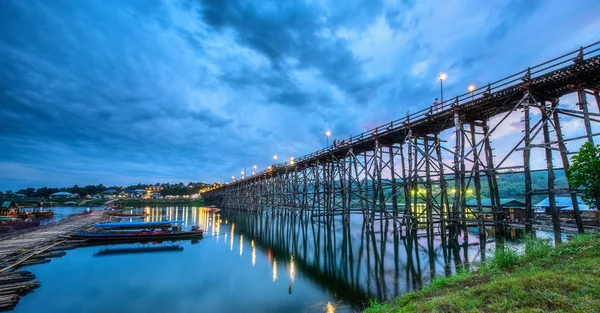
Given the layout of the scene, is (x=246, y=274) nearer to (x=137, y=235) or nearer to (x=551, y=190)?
(x=137, y=235)

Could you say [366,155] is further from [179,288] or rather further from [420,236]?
[179,288]

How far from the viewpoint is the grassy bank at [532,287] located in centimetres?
449

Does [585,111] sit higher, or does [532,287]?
[585,111]

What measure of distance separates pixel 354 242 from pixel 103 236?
22.9 m

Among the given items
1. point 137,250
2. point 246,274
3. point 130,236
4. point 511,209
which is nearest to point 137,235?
point 130,236

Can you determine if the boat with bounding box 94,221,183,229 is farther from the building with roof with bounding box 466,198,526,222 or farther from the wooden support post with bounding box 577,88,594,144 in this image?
the wooden support post with bounding box 577,88,594,144

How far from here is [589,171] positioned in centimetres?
913

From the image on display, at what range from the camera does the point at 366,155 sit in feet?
91.8

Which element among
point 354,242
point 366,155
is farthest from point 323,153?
point 354,242

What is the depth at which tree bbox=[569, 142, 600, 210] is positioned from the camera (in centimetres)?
896

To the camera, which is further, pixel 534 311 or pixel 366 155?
pixel 366 155

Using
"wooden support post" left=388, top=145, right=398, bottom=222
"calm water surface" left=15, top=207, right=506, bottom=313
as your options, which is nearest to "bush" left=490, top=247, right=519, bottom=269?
"calm water surface" left=15, top=207, right=506, bottom=313

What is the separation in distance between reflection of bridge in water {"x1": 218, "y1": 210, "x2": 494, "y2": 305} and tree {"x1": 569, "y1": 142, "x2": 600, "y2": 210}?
560 centimetres

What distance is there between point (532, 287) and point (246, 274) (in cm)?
1339
